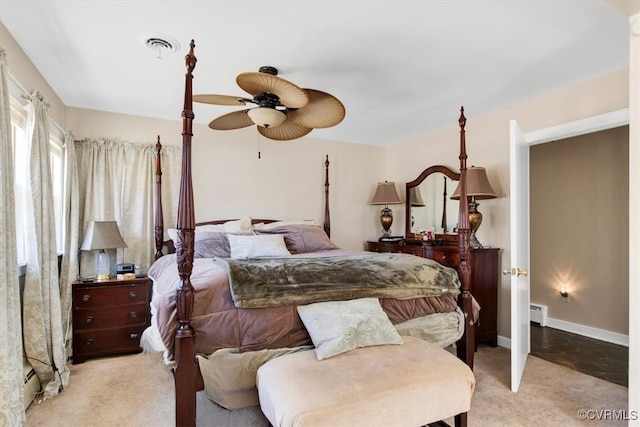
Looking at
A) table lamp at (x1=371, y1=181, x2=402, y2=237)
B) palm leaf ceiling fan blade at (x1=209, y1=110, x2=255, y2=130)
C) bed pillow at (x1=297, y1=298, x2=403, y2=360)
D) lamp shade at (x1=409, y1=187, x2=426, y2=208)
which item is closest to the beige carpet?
bed pillow at (x1=297, y1=298, x2=403, y2=360)

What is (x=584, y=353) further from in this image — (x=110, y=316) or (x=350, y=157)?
(x=110, y=316)

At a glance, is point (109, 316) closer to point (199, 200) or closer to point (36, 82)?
point (199, 200)

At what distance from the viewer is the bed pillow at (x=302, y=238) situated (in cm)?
382

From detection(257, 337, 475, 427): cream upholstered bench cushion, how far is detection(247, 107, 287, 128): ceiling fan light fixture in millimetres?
1578

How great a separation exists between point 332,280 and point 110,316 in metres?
2.25

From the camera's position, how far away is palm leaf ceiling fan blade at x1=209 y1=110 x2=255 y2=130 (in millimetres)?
2692

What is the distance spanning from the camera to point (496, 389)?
2.56m

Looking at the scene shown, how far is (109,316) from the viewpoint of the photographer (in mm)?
3180

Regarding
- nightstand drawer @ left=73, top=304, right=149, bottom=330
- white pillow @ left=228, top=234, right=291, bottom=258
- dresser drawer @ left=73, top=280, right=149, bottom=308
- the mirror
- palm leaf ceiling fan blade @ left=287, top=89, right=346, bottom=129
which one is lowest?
nightstand drawer @ left=73, top=304, right=149, bottom=330

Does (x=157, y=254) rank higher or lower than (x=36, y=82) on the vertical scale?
lower

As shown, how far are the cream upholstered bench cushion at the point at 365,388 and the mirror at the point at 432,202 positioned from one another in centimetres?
254

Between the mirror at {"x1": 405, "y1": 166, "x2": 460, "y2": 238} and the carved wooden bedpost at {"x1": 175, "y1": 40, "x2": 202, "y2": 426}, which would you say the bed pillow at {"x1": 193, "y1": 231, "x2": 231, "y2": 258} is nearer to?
the carved wooden bedpost at {"x1": 175, "y1": 40, "x2": 202, "y2": 426}
